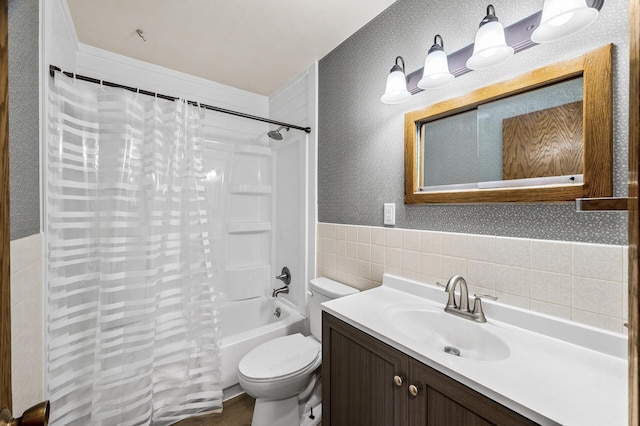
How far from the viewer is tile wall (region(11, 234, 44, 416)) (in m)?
0.85

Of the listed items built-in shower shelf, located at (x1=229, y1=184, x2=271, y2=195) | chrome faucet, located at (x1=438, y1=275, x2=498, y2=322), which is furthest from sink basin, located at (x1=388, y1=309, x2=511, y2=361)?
built-in shower shelf, located at (x1=229, y1=184, x2=271, y2=195)

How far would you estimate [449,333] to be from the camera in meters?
1.10

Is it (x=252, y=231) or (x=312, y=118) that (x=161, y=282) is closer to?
(x=252, y=231)

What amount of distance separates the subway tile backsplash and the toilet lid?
1.71 ft

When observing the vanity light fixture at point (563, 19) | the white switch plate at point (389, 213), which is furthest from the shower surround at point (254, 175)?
the vanity light fixture at point (563, 19)

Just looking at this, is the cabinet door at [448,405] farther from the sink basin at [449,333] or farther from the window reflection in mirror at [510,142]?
the window reflection in mirror at [510,142]

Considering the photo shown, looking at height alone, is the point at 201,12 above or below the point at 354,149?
above

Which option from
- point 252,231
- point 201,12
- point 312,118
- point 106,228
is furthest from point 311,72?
point 106,228

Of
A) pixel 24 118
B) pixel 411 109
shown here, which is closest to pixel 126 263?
pixel 24 118

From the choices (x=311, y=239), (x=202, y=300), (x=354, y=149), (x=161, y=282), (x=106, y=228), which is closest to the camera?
(x=106, y=228)

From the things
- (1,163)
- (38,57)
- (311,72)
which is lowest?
(1,163)

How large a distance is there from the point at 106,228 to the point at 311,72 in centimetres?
173

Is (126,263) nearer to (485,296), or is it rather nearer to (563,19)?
(485,296)

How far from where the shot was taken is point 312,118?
2.08m
